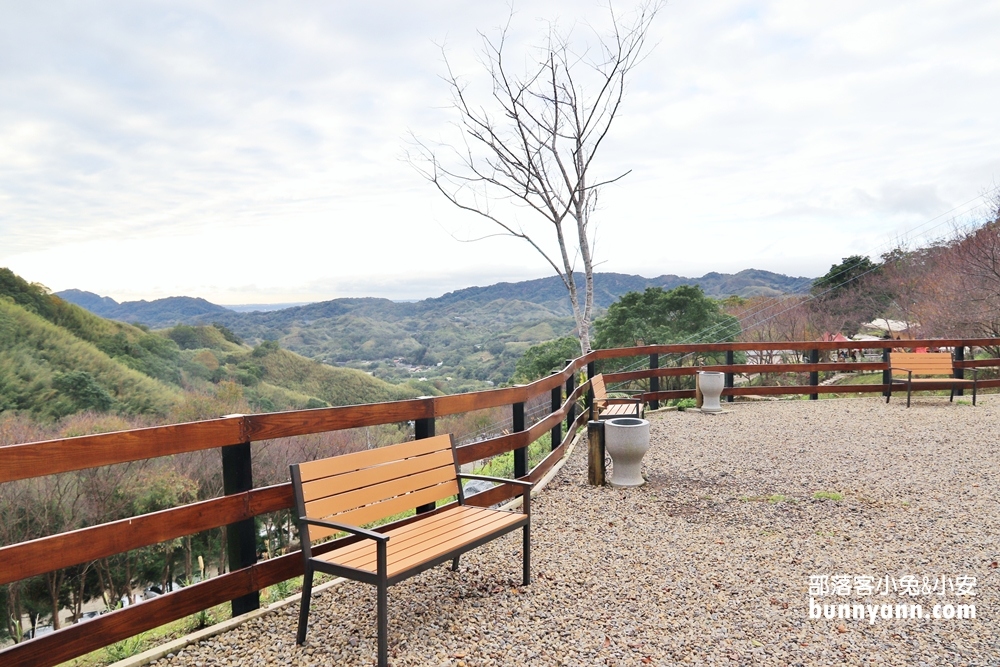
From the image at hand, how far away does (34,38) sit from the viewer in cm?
1744

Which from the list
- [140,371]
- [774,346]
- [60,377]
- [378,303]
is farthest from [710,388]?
[378,303]

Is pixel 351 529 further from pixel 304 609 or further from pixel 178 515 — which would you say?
pixel 178 515

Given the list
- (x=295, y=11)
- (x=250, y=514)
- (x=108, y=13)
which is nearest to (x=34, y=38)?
(x=108, y=13)

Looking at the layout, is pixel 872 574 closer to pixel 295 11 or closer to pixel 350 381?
pixel 295 11

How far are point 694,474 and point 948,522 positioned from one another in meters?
2.07

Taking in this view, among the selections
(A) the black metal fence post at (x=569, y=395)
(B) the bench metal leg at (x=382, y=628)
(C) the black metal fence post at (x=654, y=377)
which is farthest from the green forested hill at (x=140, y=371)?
(B) the bench metal leg at (x=382, y=628)

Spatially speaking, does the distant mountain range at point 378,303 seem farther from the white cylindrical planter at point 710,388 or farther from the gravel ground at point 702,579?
the gravel ground at point 702,579

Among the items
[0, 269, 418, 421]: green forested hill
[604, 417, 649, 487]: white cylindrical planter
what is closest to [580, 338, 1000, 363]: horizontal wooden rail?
[604, 417, 649, 487]: white cylindrical planter

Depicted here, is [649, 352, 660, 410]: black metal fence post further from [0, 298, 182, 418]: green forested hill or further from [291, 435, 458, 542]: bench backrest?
[0, 298, 182, 418]: green forested hill

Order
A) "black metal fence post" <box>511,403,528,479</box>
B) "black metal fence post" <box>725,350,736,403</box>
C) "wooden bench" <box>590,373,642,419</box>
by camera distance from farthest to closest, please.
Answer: "black metal fence post" <box>725,350,736,403</box> → "wooden bench" <box>590,373,642,419</box> → "black metal fence post" <box>511,403,528,479</box>

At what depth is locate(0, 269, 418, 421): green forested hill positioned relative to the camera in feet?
109

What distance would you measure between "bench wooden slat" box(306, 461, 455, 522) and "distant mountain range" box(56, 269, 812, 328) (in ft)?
107

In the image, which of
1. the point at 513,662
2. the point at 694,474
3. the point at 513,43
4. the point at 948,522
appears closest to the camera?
the point at 513,662

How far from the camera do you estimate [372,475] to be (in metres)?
3.20
